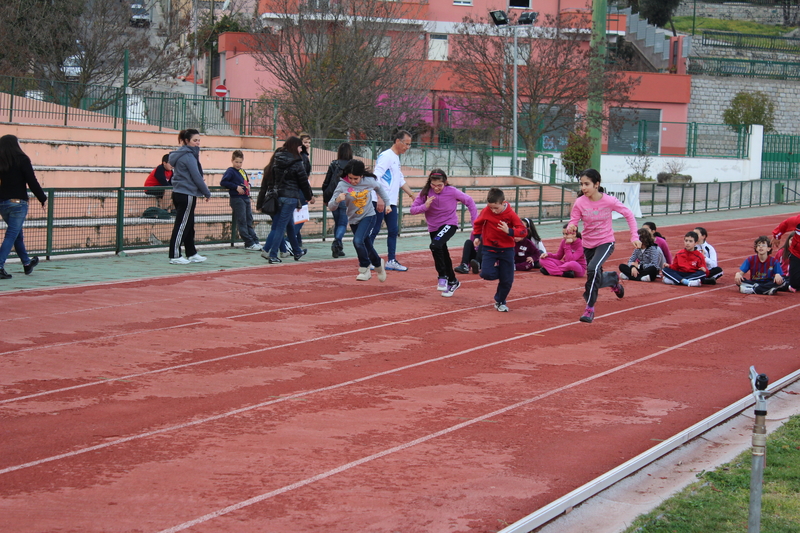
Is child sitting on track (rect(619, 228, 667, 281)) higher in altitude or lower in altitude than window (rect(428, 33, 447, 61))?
lower

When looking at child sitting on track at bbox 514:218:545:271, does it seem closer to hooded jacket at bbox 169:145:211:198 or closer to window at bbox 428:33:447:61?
hooded jacket at bbox 169:145:211:198

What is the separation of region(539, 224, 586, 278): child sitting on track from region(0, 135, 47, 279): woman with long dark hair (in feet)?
27.7

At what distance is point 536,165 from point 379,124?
6988 millimetres

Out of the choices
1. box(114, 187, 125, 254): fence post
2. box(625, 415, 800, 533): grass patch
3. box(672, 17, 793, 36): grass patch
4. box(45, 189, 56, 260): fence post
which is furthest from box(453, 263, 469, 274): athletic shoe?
box(672, 17, 793, 36): grass patch

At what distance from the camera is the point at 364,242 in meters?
13.9

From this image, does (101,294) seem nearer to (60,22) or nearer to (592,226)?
(592,226)

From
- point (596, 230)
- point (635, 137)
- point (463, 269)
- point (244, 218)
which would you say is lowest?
point (463, 269)

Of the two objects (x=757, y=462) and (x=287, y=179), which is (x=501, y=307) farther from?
(x=757, y=462)

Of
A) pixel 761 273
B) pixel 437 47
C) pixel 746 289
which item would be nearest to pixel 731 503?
pixel 746 289

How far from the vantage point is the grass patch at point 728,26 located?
89000 millimetres

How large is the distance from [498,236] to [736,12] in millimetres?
94152

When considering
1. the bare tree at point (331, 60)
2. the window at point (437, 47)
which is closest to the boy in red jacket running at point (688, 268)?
the bare tree at point (331, 60)

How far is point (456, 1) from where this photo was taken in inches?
2251

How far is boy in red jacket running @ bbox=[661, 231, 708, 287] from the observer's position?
15740 mm
